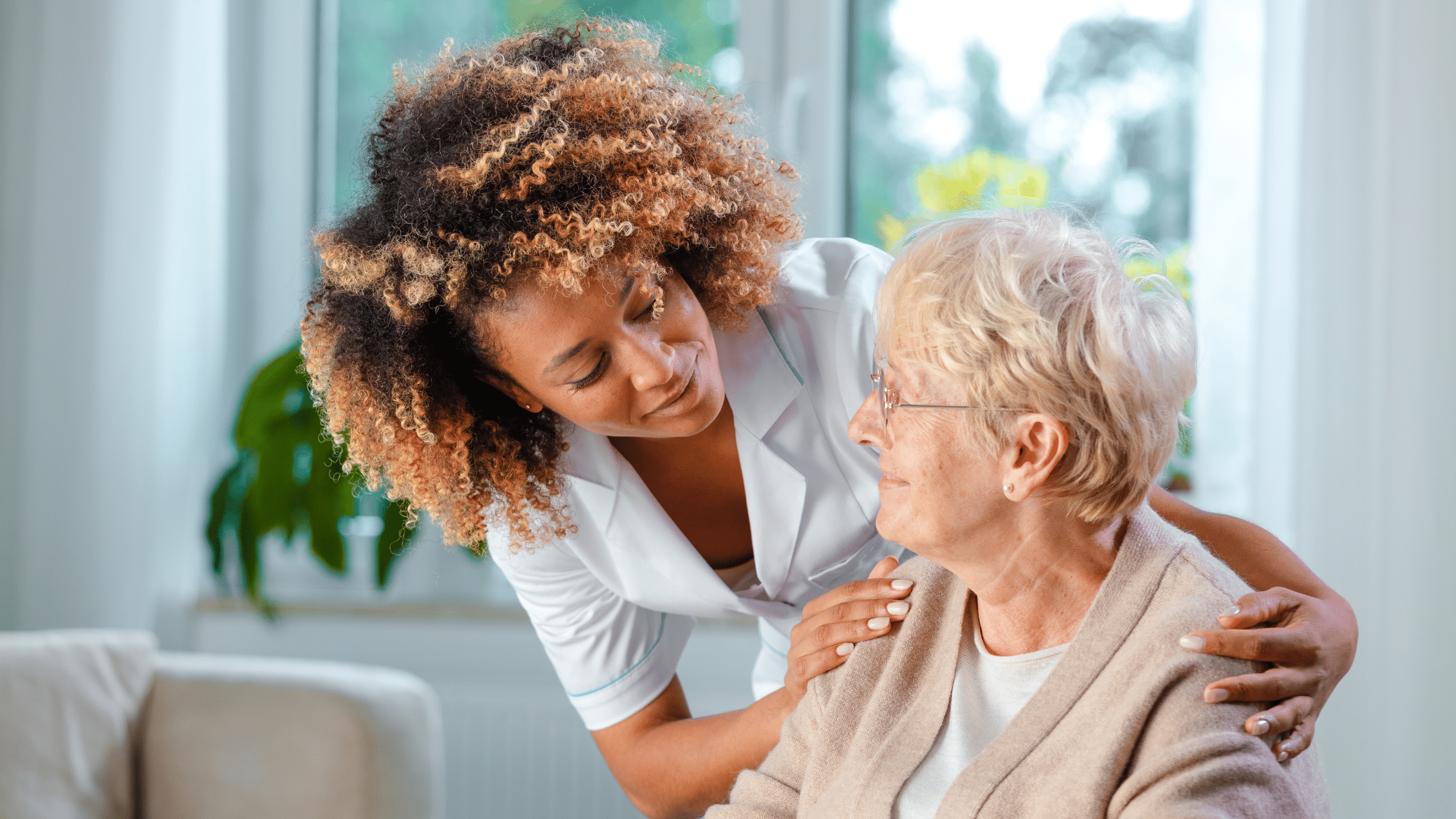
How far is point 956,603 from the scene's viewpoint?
1.21m

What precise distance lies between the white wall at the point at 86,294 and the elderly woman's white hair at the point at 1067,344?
89.7 inches

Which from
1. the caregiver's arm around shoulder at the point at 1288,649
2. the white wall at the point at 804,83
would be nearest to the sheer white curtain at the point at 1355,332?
the white wall at the point at 804,83

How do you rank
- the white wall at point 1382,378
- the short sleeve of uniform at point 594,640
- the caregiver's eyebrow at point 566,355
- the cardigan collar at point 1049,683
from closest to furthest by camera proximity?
the cardigan collar at point 1049,683 → the caregiver's eyebrow at point 566,355 → the short sleeve of uniform at point 594,640 → the white wall at point 1382,378

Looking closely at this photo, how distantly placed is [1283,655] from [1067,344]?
336 millimetres

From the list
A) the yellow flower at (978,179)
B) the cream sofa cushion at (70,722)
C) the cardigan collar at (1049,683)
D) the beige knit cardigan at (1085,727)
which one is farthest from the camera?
the yellow flower at (978,179)

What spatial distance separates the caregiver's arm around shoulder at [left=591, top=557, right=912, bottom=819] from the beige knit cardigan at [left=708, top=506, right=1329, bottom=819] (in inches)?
1.0

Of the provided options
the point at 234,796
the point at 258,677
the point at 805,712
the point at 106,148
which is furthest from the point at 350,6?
the point at 805,712

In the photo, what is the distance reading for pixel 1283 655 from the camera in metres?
0.97

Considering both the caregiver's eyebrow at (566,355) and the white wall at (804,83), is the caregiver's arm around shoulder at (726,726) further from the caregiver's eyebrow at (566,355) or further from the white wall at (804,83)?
the white wall at (804,83)

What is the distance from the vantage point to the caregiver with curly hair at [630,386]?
1109 mm

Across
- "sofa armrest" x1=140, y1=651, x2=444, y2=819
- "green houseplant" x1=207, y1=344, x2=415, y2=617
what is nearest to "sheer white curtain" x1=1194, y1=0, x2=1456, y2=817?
"sofa armrest" x1=140, y1=651, x2=444, y2=819

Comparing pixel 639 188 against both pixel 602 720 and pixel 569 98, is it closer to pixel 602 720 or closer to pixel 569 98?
pixel 569 98

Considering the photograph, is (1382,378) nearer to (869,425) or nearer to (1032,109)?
(1032,109)

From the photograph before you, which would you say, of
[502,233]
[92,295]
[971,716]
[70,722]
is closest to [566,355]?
[502,233]
